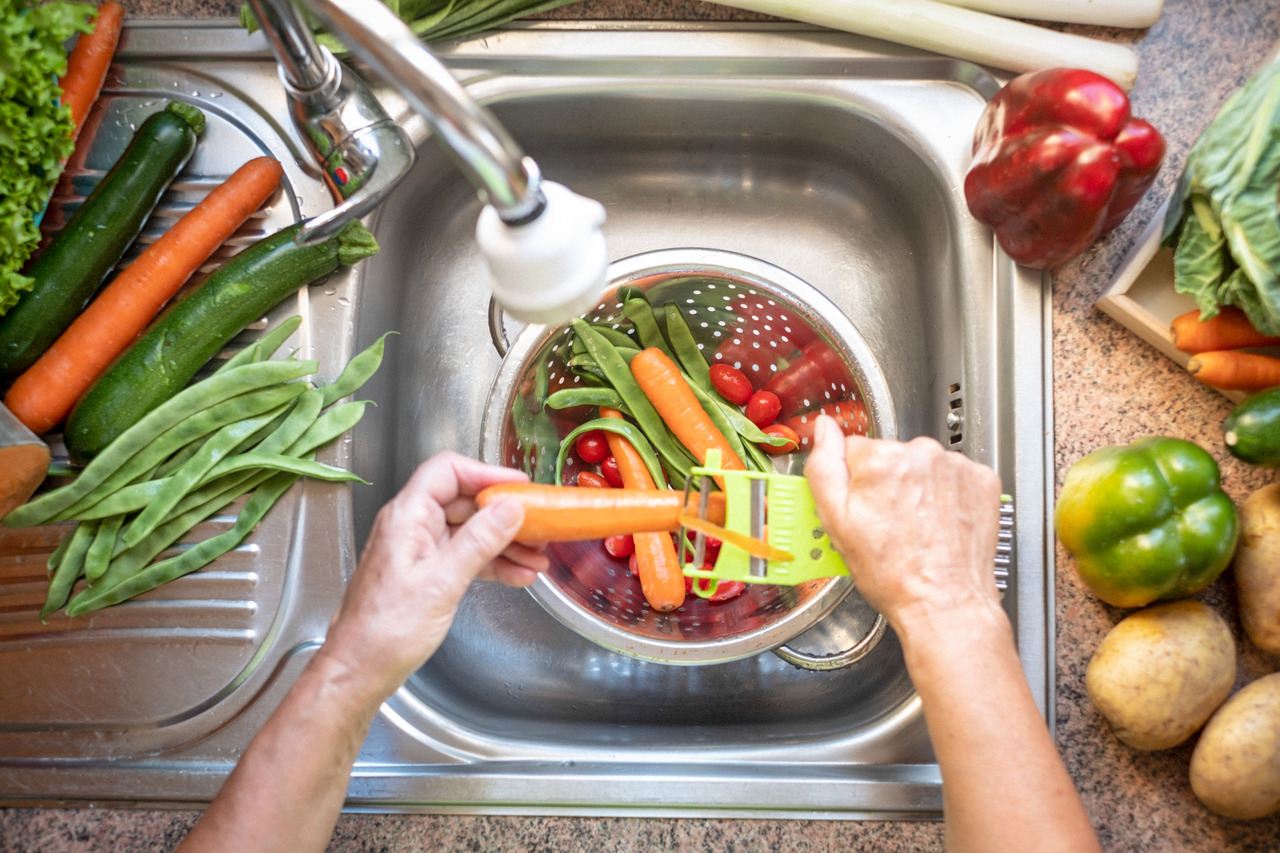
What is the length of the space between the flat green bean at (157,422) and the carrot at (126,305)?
0.37 ft

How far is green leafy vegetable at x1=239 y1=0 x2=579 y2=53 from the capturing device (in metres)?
1.05

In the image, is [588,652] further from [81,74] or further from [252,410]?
[81,74]

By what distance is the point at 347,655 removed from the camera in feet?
2.63

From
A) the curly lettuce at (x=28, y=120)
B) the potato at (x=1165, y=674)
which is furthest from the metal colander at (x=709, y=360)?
the curly lettuce at (x=28, y=120)

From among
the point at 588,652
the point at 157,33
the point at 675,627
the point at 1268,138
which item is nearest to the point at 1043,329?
the point at 1268,138

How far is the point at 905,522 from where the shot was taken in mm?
797

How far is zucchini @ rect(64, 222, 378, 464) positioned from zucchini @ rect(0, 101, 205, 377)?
0.11 meters

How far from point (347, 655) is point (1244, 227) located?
113cm

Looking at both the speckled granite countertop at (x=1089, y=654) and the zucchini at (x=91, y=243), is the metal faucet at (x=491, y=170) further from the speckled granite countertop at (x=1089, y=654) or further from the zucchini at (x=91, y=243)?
the speckled granite countertop at (x=1089, y=654)

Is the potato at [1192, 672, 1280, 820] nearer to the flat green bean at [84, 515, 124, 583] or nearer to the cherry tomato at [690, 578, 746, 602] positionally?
the cherry tomato at [690, 578, 746, 602]

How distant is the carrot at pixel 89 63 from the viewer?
107 centimetres

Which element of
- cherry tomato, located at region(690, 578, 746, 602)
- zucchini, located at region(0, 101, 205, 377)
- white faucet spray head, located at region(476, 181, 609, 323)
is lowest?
cherry tomato, located at region(690, 578, 746, 602)

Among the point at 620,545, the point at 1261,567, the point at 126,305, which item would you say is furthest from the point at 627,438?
the point at 1261,567

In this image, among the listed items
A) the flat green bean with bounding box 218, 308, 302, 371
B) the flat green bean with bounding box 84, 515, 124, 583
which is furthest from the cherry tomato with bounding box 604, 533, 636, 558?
the flat green bean with bounding box 84, 515, 124, 583
